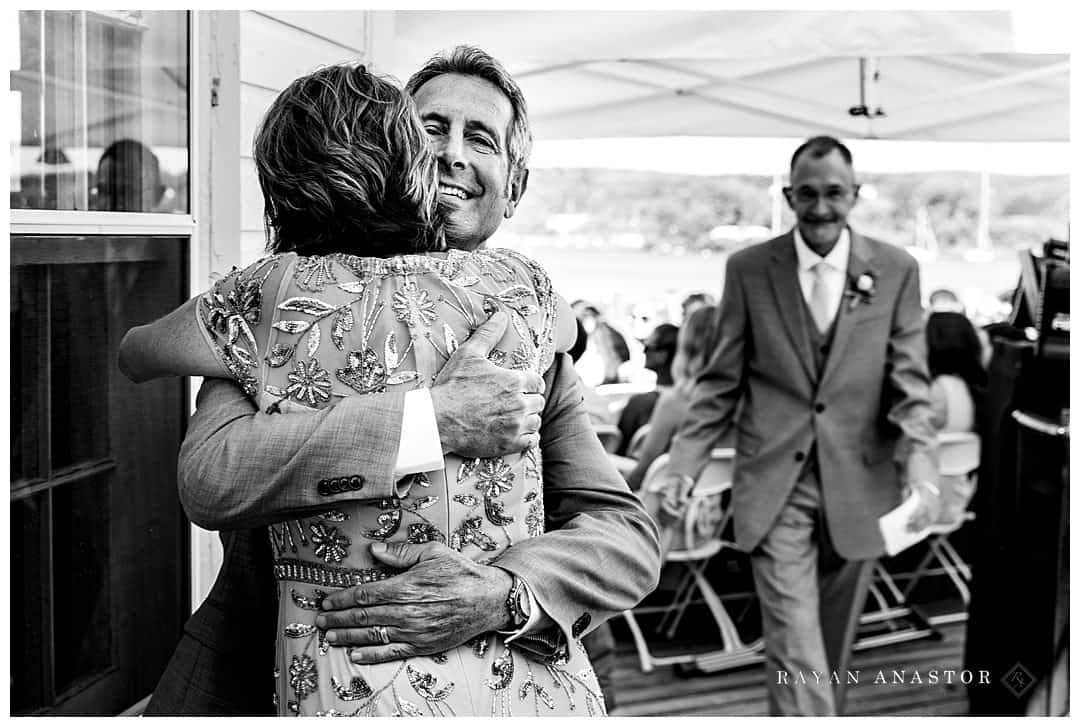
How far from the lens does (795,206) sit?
413 cm

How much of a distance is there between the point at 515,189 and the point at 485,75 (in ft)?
0.69

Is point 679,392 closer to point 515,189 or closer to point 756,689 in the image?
point 756,689

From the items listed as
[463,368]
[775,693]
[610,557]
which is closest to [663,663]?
[775,693]

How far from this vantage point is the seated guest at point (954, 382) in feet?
17.5

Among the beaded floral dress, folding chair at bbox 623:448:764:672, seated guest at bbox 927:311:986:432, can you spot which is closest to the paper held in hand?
folding chair at bbox 623:448:764:672

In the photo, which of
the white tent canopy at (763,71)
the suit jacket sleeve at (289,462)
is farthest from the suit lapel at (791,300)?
the suit jacket sleeve at (289,462)

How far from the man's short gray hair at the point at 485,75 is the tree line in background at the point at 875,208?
17.5 metres

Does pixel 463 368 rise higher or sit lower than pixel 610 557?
higher

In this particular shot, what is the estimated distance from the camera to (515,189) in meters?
2.24

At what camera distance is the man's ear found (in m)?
2.21

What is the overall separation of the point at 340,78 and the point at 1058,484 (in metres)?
2.92

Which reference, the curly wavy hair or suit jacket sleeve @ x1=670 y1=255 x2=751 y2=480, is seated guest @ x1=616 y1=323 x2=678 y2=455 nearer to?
suit jacket sleeve @ x1=670 y1=255 x2=751 y2=480

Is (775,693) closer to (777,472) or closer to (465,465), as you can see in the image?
(777,472)

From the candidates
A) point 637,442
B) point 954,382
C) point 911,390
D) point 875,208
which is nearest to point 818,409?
point 911,390
